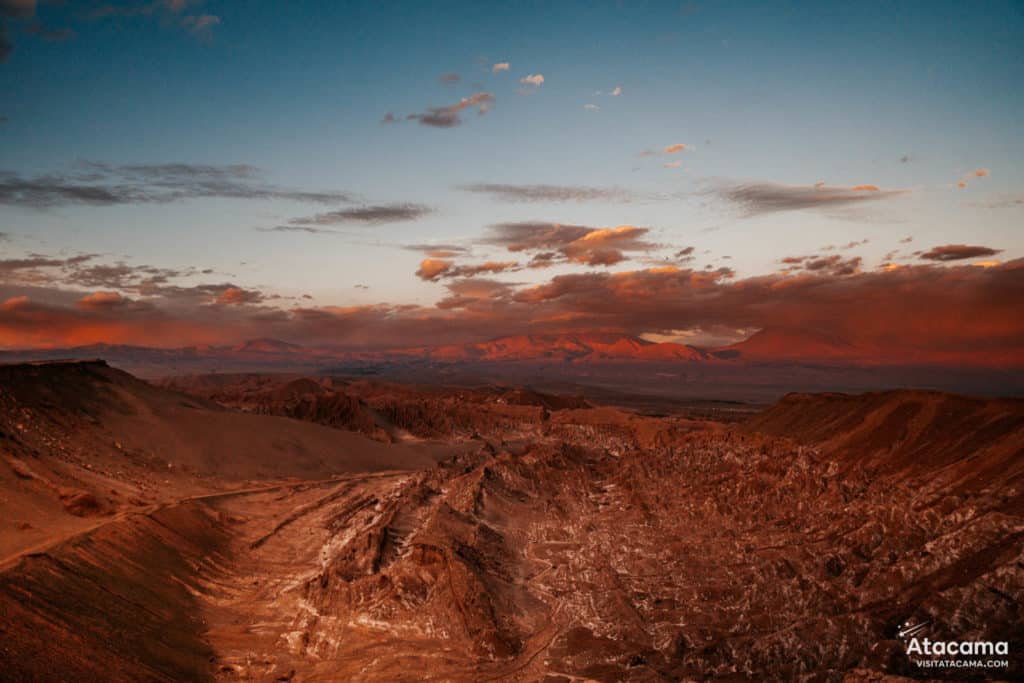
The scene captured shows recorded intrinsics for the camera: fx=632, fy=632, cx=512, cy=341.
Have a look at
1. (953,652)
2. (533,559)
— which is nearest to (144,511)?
(533,559)

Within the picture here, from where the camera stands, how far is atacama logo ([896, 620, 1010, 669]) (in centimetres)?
1332

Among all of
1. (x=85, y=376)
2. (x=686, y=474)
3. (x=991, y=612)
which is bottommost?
(x=686, y=474)

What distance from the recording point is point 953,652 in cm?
1403

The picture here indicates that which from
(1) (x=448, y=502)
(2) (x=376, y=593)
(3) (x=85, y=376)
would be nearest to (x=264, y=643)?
(2) (x=376, y=593)

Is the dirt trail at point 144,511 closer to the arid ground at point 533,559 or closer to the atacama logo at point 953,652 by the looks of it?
the arid ground at point 533,559

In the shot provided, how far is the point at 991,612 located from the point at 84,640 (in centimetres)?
2166


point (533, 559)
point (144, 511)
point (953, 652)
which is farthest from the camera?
point (144, 511)

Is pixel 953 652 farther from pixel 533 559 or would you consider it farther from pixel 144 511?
pixel 144 511

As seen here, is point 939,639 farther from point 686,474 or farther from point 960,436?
point 686,474

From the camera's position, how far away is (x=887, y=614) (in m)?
16.9

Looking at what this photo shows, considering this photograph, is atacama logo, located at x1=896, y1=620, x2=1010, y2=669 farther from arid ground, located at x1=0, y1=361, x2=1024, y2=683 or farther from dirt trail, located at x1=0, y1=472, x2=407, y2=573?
dirt trail, located at x1=0, y1=472, x2=407, y2=573

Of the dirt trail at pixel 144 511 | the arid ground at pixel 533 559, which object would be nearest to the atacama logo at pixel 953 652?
the arid ground at pixel 533 559

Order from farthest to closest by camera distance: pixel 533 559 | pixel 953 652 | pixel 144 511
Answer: pixel 144 511 < pixel 533 559 < pixel 953 652

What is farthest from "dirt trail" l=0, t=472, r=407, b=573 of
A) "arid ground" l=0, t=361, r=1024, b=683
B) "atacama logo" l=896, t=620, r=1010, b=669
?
"atacama logo" l=896, t=620, r=1010, b=669
